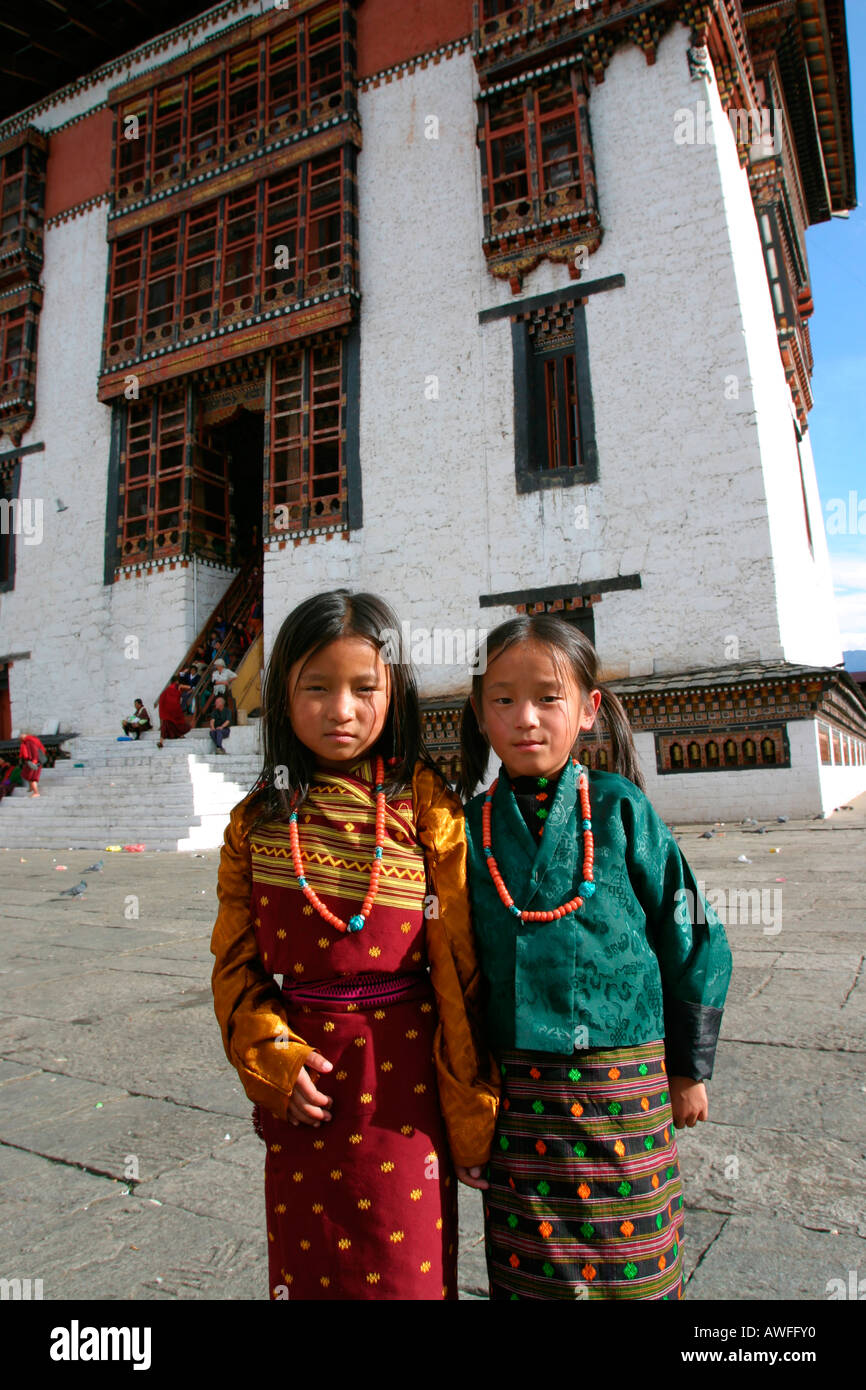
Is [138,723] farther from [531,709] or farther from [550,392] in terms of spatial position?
[531,709]

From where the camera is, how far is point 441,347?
13805 mm

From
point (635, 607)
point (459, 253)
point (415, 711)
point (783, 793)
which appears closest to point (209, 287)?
point (459, 253)

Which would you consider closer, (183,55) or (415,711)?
(415,711)

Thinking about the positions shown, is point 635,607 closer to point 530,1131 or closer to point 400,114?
point 400,114

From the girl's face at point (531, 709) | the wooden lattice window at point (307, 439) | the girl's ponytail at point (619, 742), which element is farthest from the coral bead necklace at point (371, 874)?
the wooden lattice window at point (307, 439)

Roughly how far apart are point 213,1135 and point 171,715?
1265 cm

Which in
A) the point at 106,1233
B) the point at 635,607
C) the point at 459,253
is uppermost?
the point at 459,253

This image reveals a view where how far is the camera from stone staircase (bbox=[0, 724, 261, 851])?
37.5 feet

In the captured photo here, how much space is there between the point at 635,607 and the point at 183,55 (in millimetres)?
14311

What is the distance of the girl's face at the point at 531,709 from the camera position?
1.49 m

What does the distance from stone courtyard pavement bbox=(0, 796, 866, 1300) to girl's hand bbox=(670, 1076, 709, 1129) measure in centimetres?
40

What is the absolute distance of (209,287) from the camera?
53.4ft

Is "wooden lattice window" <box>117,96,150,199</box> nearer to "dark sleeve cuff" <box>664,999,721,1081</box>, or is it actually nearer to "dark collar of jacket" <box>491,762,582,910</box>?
"dark collar of jacket" <box>491,762,582,910</box>

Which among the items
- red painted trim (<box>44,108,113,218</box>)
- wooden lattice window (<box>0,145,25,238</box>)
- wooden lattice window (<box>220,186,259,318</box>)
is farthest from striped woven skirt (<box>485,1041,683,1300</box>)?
wooden lattice window (<box>0,145,25,238</box>)
